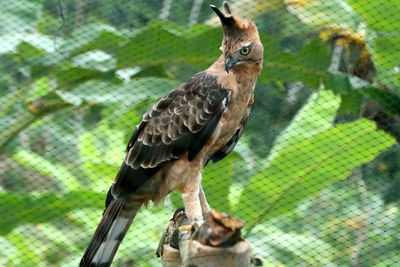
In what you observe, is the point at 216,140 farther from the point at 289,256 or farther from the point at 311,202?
the point at 311,202

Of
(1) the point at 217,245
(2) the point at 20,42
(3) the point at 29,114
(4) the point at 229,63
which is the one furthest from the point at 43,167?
(1) the point at 217,245

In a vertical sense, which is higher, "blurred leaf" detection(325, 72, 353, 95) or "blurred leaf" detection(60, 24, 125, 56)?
"blurred leaf" detection(325, 72, 353, 95)

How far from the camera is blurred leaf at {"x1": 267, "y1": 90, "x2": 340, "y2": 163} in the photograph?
398cm

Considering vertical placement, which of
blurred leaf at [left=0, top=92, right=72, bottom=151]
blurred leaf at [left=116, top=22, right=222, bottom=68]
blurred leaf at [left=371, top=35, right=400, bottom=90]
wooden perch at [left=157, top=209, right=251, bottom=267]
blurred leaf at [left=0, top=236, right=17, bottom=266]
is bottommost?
blurred leaf at [left=0, top=236, right=17, bottom=266]

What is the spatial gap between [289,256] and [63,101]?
6.65 ft

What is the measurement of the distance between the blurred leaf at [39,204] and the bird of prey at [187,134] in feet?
3.06

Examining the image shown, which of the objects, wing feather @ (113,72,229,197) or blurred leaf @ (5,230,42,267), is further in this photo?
blurred leaf @ (5,230,42,267)

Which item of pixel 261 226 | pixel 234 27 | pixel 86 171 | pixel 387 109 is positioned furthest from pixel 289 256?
pixel 234 27

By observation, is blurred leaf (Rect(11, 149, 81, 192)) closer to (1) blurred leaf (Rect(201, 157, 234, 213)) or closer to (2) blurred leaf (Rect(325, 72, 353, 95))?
(1) blurred leaf (Rect(201, 157, 234, 213))

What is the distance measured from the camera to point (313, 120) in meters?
3.99

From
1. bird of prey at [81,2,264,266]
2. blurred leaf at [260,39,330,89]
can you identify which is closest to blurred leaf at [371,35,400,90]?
blurred leaf at [260,39,330,89]

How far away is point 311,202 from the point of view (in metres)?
4.89

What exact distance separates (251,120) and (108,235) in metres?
2.18

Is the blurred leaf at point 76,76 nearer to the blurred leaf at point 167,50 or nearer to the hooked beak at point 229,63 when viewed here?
the blurred leaf at point 167,50
